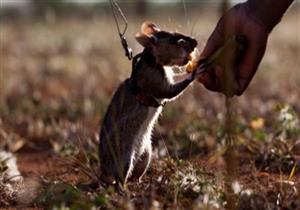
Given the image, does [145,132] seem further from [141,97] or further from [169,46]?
[169,46]

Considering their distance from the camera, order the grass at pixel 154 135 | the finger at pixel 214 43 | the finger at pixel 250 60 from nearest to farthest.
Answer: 1. the grass at pixel 154 135
2. the finger at pixel 250 60
3. the finger at pixel 214 43

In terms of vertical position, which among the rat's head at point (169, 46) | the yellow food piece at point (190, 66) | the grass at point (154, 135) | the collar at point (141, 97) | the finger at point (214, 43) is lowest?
the grass at point (154, 135)

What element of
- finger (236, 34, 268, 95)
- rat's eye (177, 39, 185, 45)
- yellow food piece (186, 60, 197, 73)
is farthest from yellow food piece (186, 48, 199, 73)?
finger (236, 34, 268, 95)

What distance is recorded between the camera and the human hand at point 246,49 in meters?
5.16

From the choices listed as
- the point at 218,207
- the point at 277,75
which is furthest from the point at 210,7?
the point at 218,207

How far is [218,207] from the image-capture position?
4.22 m

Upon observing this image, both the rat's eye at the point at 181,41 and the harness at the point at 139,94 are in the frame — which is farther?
the rat's eye at the point at 181,41

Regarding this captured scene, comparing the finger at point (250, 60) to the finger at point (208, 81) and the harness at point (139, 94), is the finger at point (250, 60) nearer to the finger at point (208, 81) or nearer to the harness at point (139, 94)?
the finger at point (208, 81)

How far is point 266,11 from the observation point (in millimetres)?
5160

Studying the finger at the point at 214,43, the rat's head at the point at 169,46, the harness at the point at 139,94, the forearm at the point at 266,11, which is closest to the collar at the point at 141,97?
the harness at the point at 139,94

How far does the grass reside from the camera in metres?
4.56

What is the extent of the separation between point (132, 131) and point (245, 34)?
3.29 ft

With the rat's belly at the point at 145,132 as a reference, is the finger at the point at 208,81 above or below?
above

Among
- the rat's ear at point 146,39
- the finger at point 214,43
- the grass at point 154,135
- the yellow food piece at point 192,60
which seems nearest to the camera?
the grass at point 154,135
